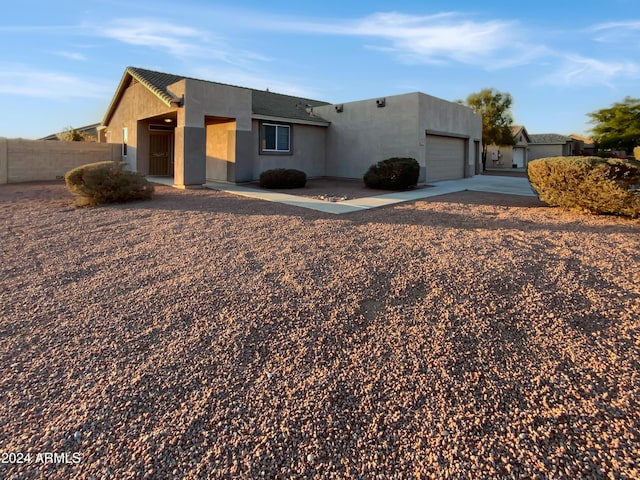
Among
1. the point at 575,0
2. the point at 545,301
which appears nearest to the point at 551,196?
the point at 575,0

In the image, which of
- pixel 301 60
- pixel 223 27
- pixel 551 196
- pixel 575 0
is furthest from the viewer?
pixel 301 60

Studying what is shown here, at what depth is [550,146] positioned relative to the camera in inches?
1882

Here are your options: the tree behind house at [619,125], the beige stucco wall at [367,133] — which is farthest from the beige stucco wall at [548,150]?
the beige stucco wall at [367,133]

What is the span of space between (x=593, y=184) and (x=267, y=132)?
527 inches

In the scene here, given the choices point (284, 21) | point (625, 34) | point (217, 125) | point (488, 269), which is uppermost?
point (284, 21)

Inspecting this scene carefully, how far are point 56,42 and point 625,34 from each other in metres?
19.7

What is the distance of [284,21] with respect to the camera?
47.1ft

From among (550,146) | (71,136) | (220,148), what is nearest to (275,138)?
(220,148)

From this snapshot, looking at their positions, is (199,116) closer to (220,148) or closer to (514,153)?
(220,148)

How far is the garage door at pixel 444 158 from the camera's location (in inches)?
776

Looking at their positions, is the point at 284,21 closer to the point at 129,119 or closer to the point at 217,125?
the point at 217,125

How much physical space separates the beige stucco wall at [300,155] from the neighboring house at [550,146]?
36.5 m

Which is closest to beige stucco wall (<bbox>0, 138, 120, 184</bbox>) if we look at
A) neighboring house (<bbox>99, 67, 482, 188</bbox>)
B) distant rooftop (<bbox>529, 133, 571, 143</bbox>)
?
neighboring house (<bbox>99, 67, 482, 188</bbox>)

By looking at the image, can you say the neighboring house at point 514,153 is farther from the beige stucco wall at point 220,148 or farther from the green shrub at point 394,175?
the beige stucco wall at point 220,148
